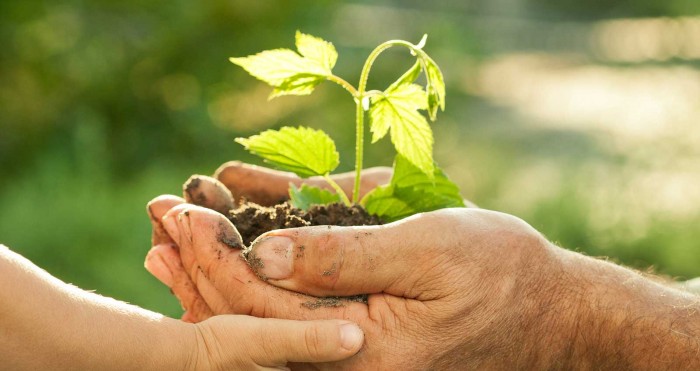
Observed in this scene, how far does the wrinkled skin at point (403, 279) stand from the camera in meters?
1.19

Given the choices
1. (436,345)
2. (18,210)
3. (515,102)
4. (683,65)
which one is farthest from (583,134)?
(436,345)

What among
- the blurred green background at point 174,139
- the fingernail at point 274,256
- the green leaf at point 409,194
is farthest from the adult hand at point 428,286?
the blurred green background at point 174,139

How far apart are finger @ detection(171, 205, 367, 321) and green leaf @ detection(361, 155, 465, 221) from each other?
0.67ft

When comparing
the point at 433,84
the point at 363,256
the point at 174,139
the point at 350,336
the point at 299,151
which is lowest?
the point at 174,139

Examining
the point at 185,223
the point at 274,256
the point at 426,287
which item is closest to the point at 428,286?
the point at 426,287

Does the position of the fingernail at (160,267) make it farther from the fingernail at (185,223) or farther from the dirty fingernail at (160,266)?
the fingernail at (185,223)

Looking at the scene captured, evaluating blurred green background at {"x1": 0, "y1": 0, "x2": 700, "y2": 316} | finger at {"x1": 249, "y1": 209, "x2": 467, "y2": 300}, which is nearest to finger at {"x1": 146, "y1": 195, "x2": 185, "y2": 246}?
finger at {"x1": 249, "y1": 209, "x2": 467, "y2": 300}

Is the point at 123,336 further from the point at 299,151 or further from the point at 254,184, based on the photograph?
the point at 254,184

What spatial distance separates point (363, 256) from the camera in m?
1.18

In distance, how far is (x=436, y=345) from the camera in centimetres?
124

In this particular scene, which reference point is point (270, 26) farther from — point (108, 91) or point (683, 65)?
point (683, 65)

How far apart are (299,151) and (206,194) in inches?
6.6

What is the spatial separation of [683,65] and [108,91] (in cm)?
527

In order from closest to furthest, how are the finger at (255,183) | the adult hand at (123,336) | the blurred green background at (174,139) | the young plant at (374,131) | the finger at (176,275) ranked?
1. the adult hand at (123,336)
2. the young plant at (374,131)
3. the finger at (176,275)
4. the finger at (255,183)
5. the blurred green background at (174,139)
